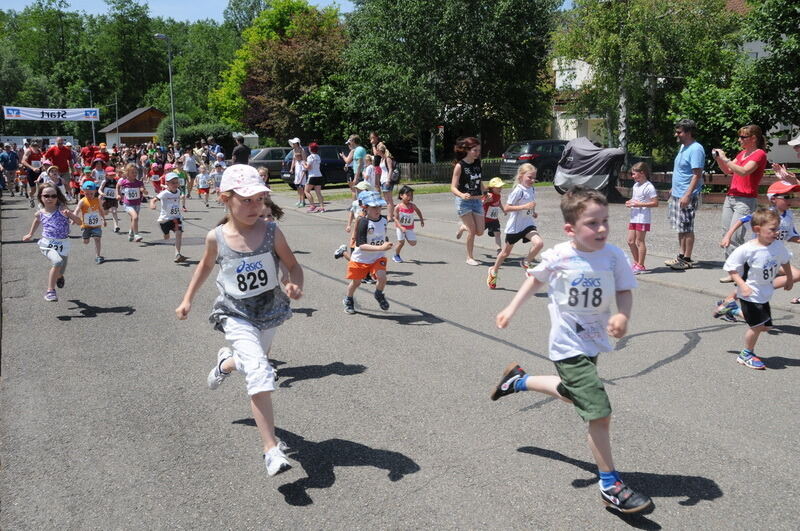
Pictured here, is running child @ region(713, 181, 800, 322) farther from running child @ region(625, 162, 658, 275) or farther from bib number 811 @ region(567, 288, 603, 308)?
bib number 811 @ region(567, 288, 603, 308)

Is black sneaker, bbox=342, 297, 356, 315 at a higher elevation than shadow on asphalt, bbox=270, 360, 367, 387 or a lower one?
higher

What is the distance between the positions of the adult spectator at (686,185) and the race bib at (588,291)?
6.57m

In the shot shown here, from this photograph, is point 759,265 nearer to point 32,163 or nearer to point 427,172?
point 32,163

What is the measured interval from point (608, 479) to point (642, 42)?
21604 mm

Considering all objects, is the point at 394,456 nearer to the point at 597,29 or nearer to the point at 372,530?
the point at 372,530

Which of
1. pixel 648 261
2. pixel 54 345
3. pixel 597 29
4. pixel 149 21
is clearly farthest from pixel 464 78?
pixel 149 21

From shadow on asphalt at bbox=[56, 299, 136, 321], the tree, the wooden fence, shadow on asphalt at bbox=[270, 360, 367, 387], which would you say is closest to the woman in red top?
shadow on asphalt at bbox=[270, 360, 367, 387]

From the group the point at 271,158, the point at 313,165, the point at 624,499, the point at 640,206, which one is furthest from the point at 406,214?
the point at 271,158

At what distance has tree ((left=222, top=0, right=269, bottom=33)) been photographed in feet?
331

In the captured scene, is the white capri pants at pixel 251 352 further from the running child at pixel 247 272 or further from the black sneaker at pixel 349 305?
the black sneaker at pixel 349 305

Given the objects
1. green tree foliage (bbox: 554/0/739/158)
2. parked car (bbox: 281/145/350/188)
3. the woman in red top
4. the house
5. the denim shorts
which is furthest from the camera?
the house

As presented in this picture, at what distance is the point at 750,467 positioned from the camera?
4.16m

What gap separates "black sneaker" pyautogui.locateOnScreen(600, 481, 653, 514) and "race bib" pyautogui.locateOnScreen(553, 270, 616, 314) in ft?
3.03

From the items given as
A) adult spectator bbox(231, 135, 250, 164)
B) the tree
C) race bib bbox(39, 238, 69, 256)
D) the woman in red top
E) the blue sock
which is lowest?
the blue sock
